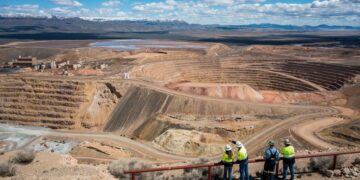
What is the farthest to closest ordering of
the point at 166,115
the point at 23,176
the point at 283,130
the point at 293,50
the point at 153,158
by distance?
the point at 293,50 → the point at 166,115 → the point at 283,130 → the point at 153,158 → the point at 23,176

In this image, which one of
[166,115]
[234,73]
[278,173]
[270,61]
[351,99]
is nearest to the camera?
[278,173]

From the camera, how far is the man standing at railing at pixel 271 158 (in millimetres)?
16641

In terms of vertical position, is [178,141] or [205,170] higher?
[205,170]

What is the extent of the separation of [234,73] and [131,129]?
5359cm

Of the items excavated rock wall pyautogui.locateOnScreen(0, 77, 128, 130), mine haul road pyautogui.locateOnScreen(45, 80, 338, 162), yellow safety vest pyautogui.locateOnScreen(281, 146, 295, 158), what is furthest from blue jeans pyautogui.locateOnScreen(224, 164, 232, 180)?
excavated rock wall pyautogui.locateOnScreen(0, 77, 128, 130)

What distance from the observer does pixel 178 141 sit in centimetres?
4819

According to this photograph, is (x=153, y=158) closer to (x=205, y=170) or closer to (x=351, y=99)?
(x=205, y=170)

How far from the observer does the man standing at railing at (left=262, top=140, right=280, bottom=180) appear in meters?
16.6

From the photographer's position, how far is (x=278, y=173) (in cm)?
1889

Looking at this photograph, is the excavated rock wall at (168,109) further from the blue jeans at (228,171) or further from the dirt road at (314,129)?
the blue jeans at (228,171)

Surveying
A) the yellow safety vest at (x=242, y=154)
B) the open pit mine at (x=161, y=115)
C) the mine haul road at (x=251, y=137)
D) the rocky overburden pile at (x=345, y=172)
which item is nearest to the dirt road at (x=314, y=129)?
the open pit mine at (x=161, y=115)

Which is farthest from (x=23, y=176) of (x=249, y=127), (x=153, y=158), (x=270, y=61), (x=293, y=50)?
(x=293, y=50)

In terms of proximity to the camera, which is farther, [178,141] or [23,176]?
[178,141]

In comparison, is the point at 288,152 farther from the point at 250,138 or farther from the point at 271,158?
the point at 250,138
